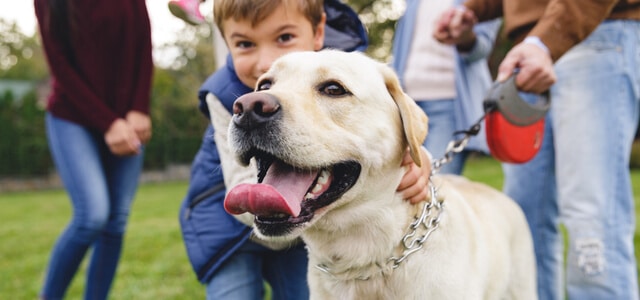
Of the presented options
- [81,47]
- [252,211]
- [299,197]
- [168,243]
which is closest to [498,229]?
[299,197]

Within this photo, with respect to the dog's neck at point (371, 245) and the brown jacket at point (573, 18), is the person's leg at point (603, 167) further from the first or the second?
the dog's neck at point (371, 245)

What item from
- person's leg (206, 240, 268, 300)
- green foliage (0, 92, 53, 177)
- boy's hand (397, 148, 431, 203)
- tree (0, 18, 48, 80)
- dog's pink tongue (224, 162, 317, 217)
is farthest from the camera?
tree (0, 18, 48, 80)

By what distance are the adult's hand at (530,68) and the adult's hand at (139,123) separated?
8.38 ft

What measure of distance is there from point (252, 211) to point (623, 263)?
1915mm

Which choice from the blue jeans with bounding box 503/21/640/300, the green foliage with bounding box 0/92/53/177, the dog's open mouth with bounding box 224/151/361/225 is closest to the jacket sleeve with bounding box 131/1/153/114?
the dog's open mouth with bounding box 224/151/361/225

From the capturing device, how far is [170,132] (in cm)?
2391

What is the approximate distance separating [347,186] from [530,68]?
124cm

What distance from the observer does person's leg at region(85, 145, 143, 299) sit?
3.97 m

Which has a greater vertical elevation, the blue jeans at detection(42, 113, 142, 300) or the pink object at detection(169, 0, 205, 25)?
the pink object at detection(169, 0, 205, 25)

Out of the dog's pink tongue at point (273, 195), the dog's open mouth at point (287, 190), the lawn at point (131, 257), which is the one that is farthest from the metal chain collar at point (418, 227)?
the lawn at point (131, 257)

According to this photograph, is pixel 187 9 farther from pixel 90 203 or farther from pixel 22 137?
pixel 22 137

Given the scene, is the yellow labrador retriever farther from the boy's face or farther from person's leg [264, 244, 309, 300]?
person's leg [264, 244, 309, 300]

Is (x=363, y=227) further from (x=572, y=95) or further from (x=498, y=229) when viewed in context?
(x=572, y=95)

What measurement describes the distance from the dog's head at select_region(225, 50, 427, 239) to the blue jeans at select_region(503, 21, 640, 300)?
1.04 m
